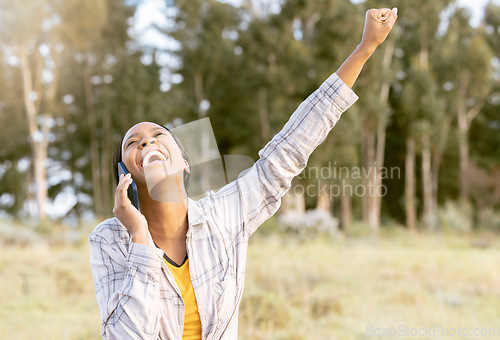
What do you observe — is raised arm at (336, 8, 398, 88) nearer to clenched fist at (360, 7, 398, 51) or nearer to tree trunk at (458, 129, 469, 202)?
clenched fist at (360, 7, 398, 51)

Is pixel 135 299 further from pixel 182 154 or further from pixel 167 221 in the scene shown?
pixel 182 154

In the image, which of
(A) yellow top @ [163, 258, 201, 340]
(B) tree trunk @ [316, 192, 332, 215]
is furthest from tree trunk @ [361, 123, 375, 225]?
(A) yellow top @ [163, 258, 201, 340]

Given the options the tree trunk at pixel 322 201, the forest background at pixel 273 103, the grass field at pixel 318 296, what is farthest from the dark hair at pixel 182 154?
the tree trunk at pixel 322 201

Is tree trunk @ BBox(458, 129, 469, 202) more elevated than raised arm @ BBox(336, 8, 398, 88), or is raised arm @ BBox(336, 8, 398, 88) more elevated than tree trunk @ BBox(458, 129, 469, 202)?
raised arm @ BBox(336, 8, 398, 88)

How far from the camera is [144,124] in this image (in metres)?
1.67

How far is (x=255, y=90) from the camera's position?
17.8 m

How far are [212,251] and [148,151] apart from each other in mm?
360

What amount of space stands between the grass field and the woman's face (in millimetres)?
3475

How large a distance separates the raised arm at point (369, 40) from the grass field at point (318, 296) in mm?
3562

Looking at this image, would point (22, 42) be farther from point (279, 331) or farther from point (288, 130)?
point (288, 130)

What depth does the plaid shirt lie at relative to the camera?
1.41 meters

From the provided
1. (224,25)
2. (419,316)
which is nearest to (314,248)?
(419,316)

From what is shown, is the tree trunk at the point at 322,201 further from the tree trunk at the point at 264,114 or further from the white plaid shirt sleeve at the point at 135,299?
the white plaid shirt sleeve at the point at 135,299

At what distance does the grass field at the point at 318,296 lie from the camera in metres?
5.05
